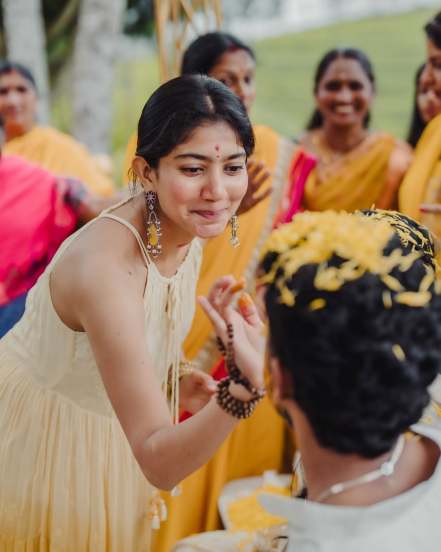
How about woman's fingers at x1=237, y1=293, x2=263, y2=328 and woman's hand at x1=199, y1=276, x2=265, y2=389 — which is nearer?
woman's hand at x1=199, y1=276, x2=265, y2=389

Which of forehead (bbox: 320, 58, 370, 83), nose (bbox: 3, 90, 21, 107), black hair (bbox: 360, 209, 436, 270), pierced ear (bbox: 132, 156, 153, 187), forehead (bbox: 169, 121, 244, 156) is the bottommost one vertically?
black hair (bbox: 360, 209, 436, 270)

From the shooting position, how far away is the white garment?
3.47ft

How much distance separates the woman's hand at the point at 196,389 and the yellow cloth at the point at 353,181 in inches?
58.5

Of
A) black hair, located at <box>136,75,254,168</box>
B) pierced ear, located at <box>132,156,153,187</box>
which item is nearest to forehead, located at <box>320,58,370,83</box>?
black hair, located at <box>136,75,254,168</box>

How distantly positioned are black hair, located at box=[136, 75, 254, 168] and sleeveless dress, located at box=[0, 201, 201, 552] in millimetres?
292

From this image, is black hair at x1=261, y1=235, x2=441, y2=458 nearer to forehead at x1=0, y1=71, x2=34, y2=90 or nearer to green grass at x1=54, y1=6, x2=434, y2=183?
forehead at x1=0, y1=71, x2=34, y2=90

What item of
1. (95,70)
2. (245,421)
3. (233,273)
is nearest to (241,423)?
(245,421)

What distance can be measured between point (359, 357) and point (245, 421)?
5.55 feet

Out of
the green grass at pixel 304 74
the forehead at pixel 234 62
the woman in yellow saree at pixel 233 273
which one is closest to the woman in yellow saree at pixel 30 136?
the woman in yellow saree at pixel 233 273

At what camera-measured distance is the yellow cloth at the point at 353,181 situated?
3.15 meters

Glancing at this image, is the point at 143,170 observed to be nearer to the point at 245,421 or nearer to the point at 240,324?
the point at 240,324

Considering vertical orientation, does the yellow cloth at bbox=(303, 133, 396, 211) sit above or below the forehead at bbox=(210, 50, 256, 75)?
below

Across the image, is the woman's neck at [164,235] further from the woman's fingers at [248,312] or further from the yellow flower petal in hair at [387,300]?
the yellow flower petal in hair at [387,300]

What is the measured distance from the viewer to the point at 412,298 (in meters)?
1.03
